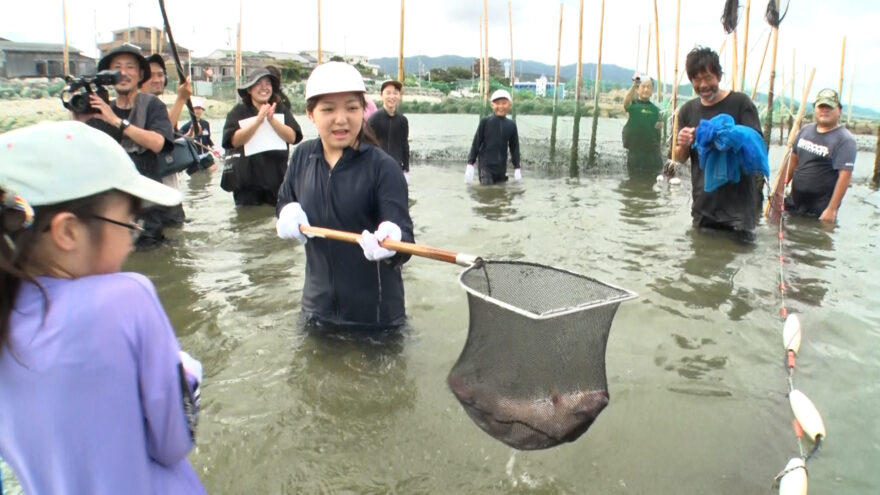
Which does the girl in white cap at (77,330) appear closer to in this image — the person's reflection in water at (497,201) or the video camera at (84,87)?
the video camera at (84,87)

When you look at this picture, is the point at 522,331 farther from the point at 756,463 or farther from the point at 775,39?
the point at 775,39

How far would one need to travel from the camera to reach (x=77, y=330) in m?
1.16

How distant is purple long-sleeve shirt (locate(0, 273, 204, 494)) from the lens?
1.16 meters

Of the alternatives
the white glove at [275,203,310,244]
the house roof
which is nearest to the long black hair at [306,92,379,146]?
the white glove at [275,203,310,244]

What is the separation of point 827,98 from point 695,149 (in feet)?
11.1

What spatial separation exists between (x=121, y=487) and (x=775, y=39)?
1161 cm

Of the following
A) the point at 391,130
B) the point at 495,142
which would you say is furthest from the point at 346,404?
the point at 495,142

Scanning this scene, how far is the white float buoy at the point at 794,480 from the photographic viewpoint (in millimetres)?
2506

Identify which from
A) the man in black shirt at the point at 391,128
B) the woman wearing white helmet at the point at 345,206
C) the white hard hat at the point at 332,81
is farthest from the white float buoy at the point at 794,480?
the man in black shirt at the point at 391,128

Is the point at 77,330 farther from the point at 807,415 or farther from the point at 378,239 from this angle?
the point at 807,415

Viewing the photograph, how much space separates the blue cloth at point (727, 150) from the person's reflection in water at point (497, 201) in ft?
10.3

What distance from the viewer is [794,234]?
7.55 metres

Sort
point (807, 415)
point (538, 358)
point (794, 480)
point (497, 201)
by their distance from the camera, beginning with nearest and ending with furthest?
point (538, 358), point (794, 480), point (807, 415), point (497, 201)

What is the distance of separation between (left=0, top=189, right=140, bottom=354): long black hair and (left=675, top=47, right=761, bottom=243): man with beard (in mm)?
5641
